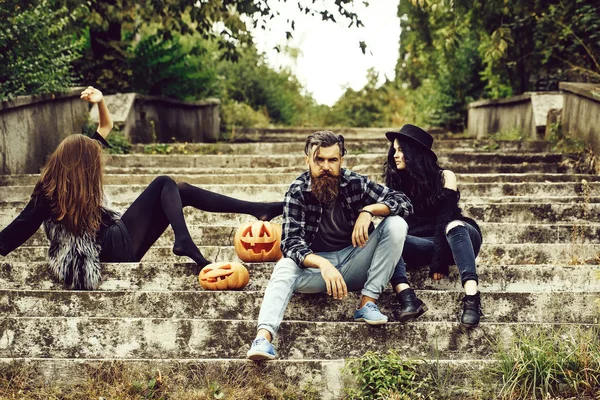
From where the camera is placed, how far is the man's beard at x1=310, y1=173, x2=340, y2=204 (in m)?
4.23

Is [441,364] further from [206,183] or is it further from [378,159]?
[378,159]

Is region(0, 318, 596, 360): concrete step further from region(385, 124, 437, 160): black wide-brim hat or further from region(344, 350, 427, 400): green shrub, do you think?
region(385, 124, 437, 160): black wide-brim hat

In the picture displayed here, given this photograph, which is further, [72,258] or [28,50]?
[28,50]

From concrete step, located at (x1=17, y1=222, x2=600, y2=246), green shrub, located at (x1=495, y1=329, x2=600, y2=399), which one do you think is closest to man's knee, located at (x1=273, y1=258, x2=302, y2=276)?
green shrub, located at (x1=495, y1=329, x2=600, y2=399)

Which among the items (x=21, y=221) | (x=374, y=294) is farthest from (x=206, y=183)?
(x=374, y=294)

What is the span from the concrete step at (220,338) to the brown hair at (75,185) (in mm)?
663

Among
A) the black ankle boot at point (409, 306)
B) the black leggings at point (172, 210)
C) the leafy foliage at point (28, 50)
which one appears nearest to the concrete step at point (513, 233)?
the black leggings at point (172, 210)

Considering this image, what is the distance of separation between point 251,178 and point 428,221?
3.11 m

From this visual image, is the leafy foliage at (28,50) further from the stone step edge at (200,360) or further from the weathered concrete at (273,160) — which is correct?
the stone step edge at (200,360)

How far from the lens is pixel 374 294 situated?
13.4 ft

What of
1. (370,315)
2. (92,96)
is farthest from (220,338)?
(92,96)

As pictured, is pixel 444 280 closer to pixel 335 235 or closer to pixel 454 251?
pixel 454 251

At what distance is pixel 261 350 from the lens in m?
3.63

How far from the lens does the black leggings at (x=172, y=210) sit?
187 inches
